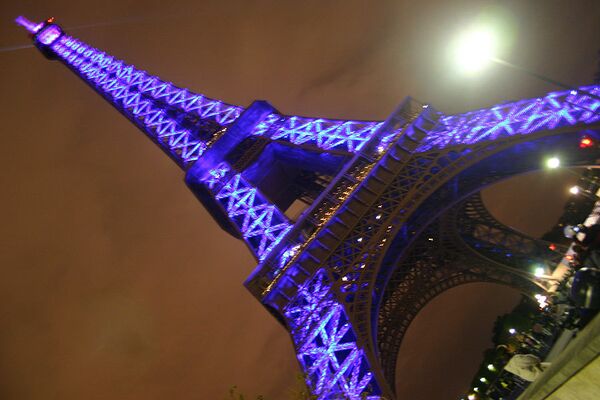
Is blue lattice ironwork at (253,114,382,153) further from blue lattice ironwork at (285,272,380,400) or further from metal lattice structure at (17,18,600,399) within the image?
blue lattice ironwork at (285,272,380,400)

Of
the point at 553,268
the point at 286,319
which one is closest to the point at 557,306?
the point at 286,319

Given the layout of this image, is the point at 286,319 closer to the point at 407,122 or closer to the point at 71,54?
the point at 407,122

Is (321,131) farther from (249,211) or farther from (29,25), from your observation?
(29,25)

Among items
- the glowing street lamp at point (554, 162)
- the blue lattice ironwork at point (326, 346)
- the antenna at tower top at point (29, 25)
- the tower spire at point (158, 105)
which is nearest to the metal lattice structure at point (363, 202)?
the blue lattice ironwork at point (326, 346)

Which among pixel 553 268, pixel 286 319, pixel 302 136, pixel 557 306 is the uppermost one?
pixel 553 268

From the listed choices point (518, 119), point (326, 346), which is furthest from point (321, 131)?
point (326, 346)

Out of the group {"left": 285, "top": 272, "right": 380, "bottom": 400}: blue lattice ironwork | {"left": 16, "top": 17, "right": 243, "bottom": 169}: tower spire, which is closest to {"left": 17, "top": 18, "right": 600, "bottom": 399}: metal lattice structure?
{"left": 285, "top": 272, "right": 380, "bottom": 400}: blue lattice ironwork
